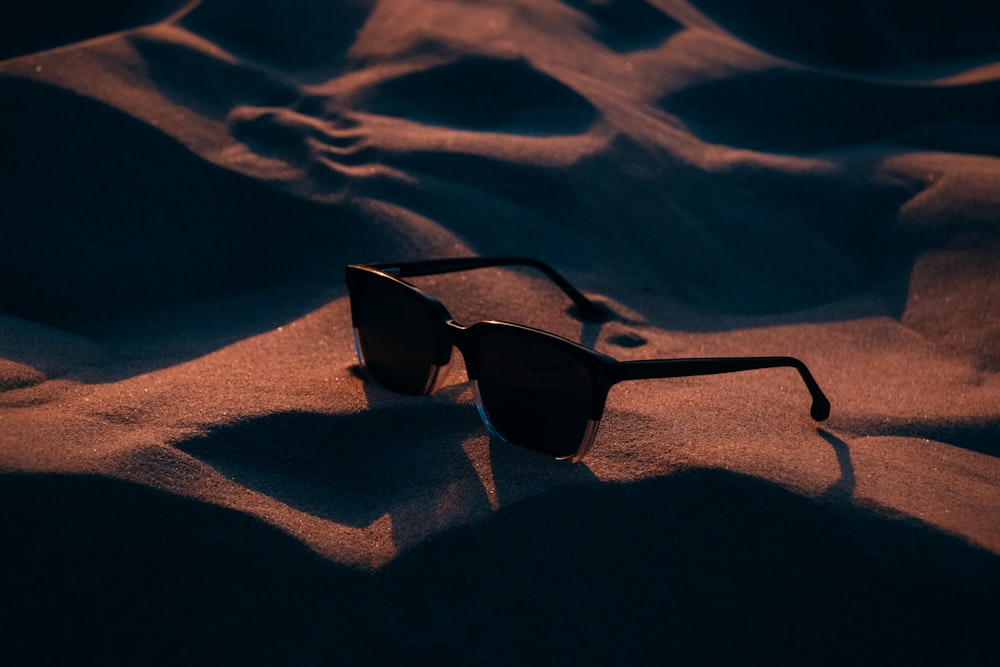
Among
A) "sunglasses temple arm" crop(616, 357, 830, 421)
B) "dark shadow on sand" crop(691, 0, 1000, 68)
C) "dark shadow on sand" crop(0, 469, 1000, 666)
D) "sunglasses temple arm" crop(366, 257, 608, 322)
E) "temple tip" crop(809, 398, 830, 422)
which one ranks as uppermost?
→ "dark shadow on sand" crop(691, 0, 1000, 68)

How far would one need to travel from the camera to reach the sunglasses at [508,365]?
134cm

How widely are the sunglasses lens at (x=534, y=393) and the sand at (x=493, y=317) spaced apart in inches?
2.3

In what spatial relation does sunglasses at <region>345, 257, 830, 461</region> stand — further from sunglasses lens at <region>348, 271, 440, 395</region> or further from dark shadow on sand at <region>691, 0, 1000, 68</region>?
dark shadow on sand at <region>691, 0, 1000, 68</region>

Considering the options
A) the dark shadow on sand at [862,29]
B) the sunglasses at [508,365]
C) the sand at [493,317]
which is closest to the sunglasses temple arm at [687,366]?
the sunglasses at [508,365]

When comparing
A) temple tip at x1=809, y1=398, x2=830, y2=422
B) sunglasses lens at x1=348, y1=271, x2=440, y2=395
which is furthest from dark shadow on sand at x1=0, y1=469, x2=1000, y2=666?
sunglasses lens at x1=348, y1=271, x2=440, y2=395

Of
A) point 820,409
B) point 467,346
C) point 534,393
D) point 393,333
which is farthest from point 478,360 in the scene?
point 820,409

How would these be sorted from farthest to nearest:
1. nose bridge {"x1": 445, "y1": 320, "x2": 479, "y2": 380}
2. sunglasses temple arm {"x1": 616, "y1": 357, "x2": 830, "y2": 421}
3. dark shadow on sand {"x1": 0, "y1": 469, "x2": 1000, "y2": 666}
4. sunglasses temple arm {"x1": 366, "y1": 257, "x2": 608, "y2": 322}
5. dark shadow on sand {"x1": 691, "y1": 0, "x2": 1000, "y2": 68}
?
dark shadow on sand {"x1": 691, "y1": 0, "x2": 1000, "y2": 68} → sunglasses temple arm {"x1": 366, "y1": 257, "x2": 608, "y2": 322} → nose bridge {"x1": 445, "y1": 320, "x2": 479, "y2": 380} → sunglasses temple arm {"x1": 616, "y1": 357, "x2": 830, "y2": 421} → dark shadow on sand {"x1": 0, "y1": 469, "x2": 1000, "y2": 666}

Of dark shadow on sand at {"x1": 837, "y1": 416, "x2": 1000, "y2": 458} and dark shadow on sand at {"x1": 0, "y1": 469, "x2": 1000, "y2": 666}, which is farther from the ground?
dark shadow on sand at {"x1": 837, "y1": 416, "x2": 1000, "y2": 458}

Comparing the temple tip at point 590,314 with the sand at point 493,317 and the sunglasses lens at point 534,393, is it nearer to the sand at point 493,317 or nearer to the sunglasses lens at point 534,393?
the sand at point 493,317

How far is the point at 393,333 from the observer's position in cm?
163

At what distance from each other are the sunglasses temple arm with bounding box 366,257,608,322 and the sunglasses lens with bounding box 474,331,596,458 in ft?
1.47

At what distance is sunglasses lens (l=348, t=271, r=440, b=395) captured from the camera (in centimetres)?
158

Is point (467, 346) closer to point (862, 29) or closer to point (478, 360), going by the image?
point (478, 360)

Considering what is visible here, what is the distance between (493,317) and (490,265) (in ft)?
0.43
